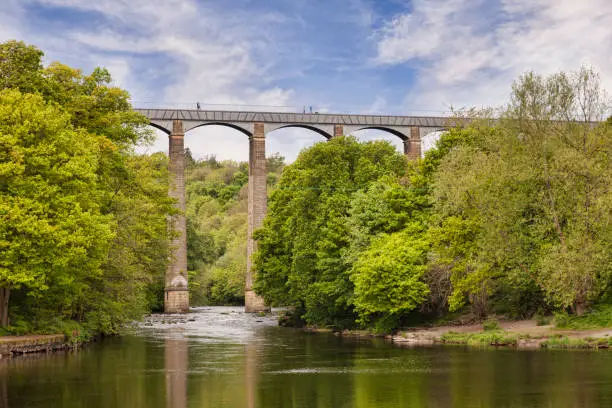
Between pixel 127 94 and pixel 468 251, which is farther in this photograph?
pixel 127 94

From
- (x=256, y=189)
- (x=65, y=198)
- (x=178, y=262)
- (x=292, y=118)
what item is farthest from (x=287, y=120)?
(x=65, y=198)

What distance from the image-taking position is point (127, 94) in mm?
37594

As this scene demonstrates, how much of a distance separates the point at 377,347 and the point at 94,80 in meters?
18.3

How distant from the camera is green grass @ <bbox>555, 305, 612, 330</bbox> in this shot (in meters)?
30.3

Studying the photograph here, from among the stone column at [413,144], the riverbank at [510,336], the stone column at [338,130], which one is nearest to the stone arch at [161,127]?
the stone column at [338,130]

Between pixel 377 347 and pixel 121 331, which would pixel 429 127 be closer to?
pixel 121 331

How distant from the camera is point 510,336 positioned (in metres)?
30.8

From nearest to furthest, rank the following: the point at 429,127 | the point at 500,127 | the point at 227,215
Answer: the point at 500,127
the point at 429,127
the point at 227,215

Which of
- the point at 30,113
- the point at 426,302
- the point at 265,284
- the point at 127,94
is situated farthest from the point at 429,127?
the point at 30,113

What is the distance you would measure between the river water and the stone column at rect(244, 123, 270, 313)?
29787 mm

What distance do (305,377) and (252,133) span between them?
44.9 m

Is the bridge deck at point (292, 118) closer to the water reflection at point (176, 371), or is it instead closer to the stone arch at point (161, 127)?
the stone arch at point (161, 127)

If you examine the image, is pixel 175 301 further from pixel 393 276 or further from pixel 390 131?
pixel 393 276

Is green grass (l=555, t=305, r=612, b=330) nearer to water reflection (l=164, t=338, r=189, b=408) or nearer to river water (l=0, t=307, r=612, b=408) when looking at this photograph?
river water (l=0, t=307, r=612, b=408)
